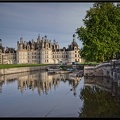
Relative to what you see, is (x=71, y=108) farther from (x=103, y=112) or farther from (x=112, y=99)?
(x=112, y=99)

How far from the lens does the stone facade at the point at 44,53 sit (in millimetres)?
43938

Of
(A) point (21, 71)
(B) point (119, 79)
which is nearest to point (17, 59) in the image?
(A) point (21, 71)

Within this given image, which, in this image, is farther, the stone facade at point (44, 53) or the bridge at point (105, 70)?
the stone facade at point (44, 53)

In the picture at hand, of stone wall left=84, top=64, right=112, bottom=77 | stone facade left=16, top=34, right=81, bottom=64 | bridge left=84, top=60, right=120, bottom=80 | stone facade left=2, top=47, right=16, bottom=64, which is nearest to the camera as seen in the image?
bridge left=84, top=60, right=120, bottom=80

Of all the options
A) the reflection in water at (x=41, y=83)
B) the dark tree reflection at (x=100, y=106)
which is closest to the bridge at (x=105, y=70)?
the reflection in water at (x=41, y=83)

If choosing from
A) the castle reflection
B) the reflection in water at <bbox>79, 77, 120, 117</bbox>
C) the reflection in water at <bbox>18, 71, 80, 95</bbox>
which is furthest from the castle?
the reflection in water at <bbox>79, 77, 120, 117</bbox>

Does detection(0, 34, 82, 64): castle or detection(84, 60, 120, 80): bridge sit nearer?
detection(84, 60, 120, 80): bridge

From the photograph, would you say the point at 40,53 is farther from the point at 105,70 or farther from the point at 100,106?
the point at 100,106

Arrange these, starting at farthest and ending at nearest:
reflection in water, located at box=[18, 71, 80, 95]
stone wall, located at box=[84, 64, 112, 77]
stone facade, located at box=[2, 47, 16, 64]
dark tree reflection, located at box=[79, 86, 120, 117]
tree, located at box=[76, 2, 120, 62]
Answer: stone facade, located at box=[2, 47, 16, 64], tree, located at box=[76, 2, 120, 62], stone wall, located at box=[84, 64, 112, 77], reflection in water, located at box=[18, 71, 80, 95], dark tree reflection, located at box=[79, 86, 120, 117]

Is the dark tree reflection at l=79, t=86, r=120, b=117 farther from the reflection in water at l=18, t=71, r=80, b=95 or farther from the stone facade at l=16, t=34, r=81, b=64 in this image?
the stone facade at l=16, t=34, r=81, b=64

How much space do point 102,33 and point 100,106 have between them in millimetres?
8724

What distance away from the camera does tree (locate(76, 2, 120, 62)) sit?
50.9 ft

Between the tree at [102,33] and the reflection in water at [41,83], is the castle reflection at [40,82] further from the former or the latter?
the tree at [102,33]

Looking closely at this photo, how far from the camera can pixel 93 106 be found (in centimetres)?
746
